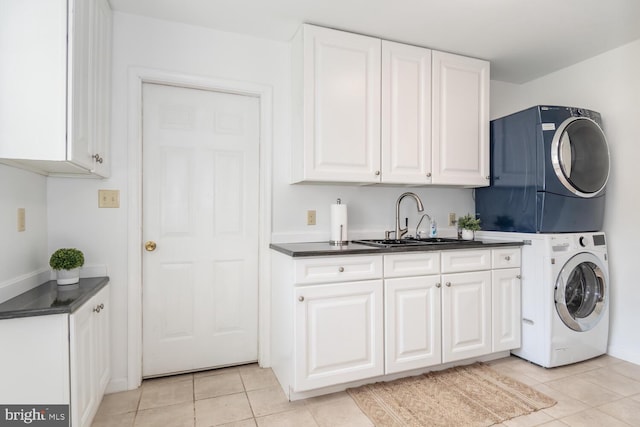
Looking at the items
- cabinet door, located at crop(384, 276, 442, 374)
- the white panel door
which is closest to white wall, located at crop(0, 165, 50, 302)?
the white panel door

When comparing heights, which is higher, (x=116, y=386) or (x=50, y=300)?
(x=50, y=300)

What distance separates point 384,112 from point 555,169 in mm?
1262

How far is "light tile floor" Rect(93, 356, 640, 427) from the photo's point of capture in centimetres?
179

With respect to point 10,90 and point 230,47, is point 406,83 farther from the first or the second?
point 10,90

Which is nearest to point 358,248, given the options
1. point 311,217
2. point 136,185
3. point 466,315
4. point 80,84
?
point 311,217

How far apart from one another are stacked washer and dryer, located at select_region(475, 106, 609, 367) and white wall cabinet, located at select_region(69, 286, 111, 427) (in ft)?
9.07

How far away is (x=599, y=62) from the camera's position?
2713 mm

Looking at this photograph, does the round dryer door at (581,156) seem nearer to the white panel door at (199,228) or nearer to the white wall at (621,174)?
the white wall at (621,174)

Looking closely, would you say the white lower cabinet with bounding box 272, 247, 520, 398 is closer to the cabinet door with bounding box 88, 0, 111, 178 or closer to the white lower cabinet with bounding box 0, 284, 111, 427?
the white lower cabinet with bounding box 0, 284, 111, 427

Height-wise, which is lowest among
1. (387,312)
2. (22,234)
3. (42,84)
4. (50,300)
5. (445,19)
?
(387,312)

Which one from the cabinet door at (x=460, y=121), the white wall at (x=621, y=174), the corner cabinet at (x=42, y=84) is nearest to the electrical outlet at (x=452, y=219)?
the cabinet door at (x=460, y=121)

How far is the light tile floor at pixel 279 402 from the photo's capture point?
1788mm

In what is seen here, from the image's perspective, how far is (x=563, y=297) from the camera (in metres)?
2.39

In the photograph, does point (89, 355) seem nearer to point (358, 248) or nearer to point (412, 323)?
point (358, 248)
